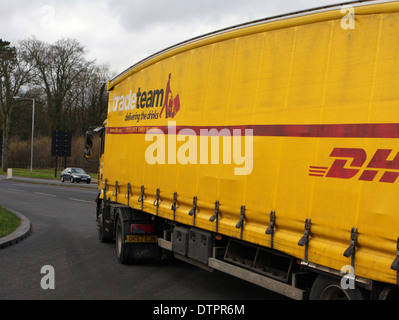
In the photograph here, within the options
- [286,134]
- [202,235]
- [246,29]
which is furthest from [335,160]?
[202,235]

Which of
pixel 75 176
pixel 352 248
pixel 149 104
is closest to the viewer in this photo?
pixel 352 248

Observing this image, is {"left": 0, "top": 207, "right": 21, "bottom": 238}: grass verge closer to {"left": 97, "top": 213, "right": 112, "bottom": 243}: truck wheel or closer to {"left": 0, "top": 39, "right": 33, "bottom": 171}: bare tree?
{"left": 97, "top": 213, "right": 112, "bottom": 243}: truck wheel

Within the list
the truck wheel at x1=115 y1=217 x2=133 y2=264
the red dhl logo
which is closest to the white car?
the truck wheel at x1=115 y1=217 x2=133 y2=264

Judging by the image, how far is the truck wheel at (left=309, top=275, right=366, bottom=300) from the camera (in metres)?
4.80

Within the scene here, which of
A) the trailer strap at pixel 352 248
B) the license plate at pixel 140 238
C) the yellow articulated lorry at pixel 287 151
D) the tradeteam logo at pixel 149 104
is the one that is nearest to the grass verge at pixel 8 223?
the license plate at pixel 140 238

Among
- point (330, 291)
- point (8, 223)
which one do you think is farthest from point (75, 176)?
point (330, 291)

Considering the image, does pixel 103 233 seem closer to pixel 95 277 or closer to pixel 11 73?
pixel 95 277

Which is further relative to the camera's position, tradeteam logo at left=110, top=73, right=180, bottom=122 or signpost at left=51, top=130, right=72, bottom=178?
signpost at left=51, top=130, right=72, bottom=178

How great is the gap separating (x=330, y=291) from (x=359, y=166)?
4.32ft

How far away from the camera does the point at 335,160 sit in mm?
5008

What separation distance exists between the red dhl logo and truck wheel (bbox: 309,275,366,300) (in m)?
1.02

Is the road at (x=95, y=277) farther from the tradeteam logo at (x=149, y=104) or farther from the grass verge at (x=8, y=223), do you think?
the tradeteam logo at (x=149, y=104)

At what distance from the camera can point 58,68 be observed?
58438 millimetres
